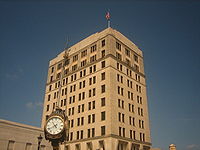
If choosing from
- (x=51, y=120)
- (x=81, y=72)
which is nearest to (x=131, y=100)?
(x=81, y=72)

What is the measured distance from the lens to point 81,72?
53.2 metres

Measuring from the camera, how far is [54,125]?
956 cm

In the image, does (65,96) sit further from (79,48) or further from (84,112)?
(79,48)

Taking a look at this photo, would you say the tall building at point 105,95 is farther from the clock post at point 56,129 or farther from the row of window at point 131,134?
the clock post at point 56,129

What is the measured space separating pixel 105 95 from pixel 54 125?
3426cm

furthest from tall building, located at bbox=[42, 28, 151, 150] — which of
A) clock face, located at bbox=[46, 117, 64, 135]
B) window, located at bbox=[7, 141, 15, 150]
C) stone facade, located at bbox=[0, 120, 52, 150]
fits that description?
clock face, located at bbox=[46, 117, 64, 135]

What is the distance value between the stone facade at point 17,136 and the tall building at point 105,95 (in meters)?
11.8

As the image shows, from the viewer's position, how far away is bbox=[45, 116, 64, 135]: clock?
9.31m

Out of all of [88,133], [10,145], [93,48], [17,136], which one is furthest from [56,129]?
[93,48]

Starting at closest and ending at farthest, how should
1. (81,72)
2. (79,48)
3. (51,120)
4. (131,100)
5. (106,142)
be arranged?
(51,120) → (106,142) → (131,100) → (81,72) → (79,48)

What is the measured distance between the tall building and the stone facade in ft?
38.9

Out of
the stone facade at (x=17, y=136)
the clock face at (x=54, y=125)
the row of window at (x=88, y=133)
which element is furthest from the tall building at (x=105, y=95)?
the clock face at (x=54, y=125)

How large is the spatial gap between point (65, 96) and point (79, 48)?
46.2 ft

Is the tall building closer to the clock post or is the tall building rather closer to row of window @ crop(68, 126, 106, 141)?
row of window @ crop(68, 126, 106, 141)
